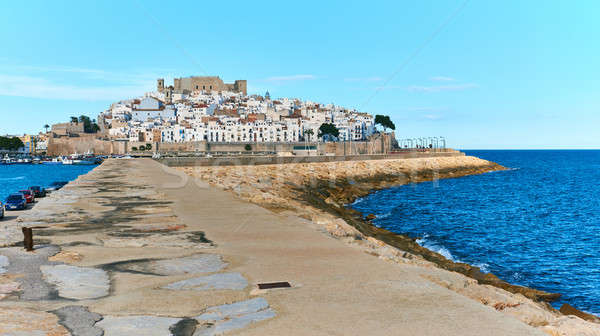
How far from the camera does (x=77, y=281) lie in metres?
7.85

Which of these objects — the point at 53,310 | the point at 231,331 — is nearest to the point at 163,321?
the point at 231,331

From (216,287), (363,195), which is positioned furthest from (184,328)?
(363,195)

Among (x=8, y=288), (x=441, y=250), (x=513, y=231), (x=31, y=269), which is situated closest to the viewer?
(x=8, y=288)

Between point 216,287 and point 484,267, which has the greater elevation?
point 216,287

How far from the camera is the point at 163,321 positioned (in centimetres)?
600

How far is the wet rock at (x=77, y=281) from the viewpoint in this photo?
7191mm

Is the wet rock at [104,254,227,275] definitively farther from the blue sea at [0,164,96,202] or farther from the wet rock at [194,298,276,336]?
the blue sea at [0,164,96,202]

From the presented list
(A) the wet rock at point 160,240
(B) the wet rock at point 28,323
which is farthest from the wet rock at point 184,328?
(A) the wet rock at point 160,240

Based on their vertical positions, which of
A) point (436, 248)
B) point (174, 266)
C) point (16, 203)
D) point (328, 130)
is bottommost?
point (436, 248)

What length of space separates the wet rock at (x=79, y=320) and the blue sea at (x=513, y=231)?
546 inches

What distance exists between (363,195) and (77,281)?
41745 mm

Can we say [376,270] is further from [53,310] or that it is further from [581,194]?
[581,194]

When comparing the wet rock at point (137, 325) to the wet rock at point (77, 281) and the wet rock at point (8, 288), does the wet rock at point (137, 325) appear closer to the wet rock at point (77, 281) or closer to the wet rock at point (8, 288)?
the wet rock at point (77, 281)

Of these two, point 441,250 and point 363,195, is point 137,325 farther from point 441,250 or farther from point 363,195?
point 363,195
